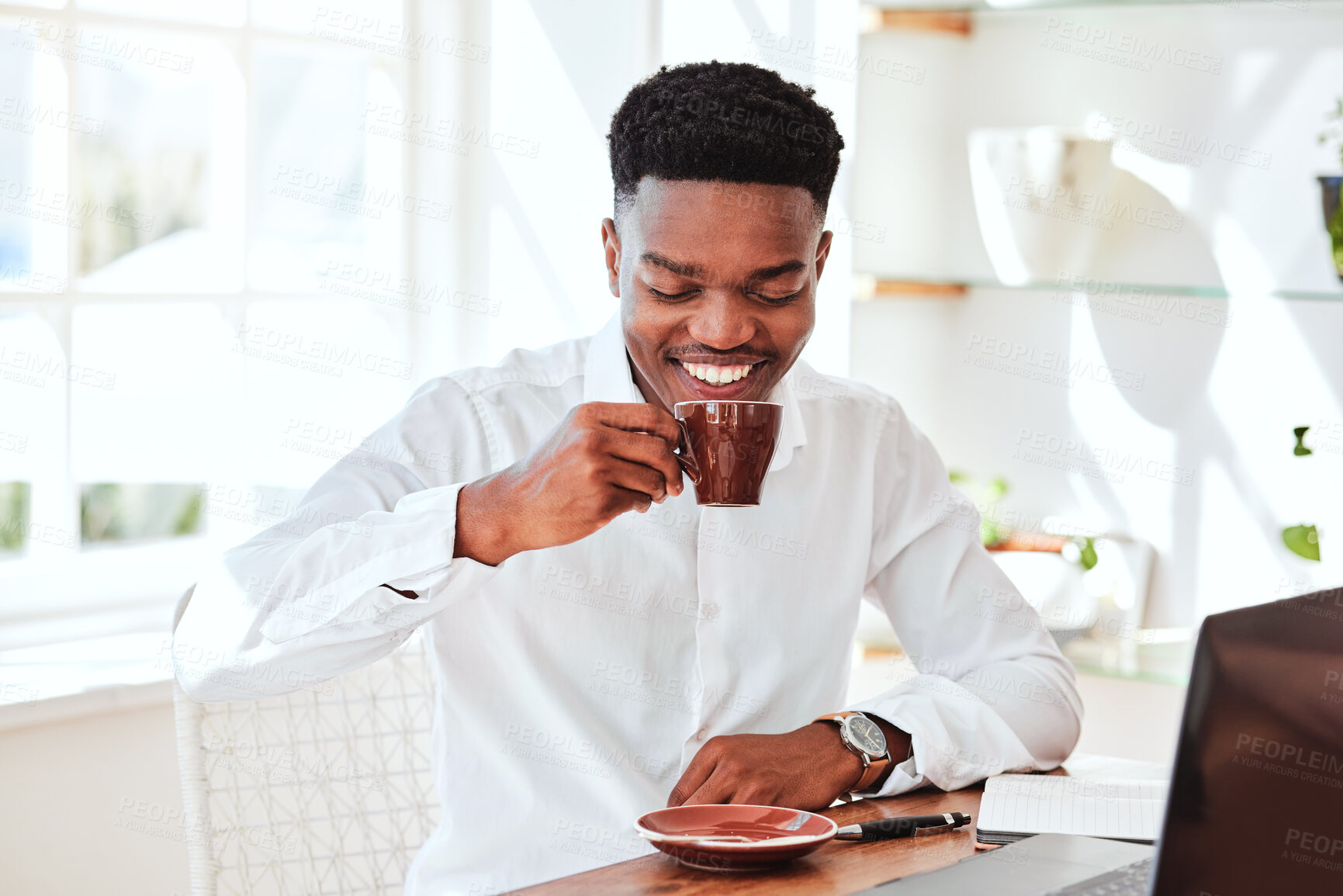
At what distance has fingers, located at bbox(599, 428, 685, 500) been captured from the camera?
127 centimetres

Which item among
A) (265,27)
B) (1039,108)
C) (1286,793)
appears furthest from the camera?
(1039,108)

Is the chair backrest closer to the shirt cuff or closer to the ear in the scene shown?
the shirt cuff

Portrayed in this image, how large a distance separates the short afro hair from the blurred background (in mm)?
1097

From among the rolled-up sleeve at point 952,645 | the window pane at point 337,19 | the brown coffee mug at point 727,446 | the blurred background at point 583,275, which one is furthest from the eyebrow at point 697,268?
the window pane at point 337,19

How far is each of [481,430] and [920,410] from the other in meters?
1.48

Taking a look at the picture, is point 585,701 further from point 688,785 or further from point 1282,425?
point 1282,425

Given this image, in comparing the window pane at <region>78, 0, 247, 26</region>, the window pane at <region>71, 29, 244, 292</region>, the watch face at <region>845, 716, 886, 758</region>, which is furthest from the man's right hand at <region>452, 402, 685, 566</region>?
the window pane at <region>78, 0, 247, 26</region>

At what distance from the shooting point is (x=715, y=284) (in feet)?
4.99

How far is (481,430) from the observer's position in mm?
1653

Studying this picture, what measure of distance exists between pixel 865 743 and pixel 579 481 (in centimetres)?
45

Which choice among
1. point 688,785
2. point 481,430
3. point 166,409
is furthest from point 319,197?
point 688,785

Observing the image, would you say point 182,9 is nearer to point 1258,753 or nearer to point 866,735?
point 866,735

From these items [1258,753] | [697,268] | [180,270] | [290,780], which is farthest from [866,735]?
[180,270]

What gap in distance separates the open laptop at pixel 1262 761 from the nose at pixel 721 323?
0.76m
